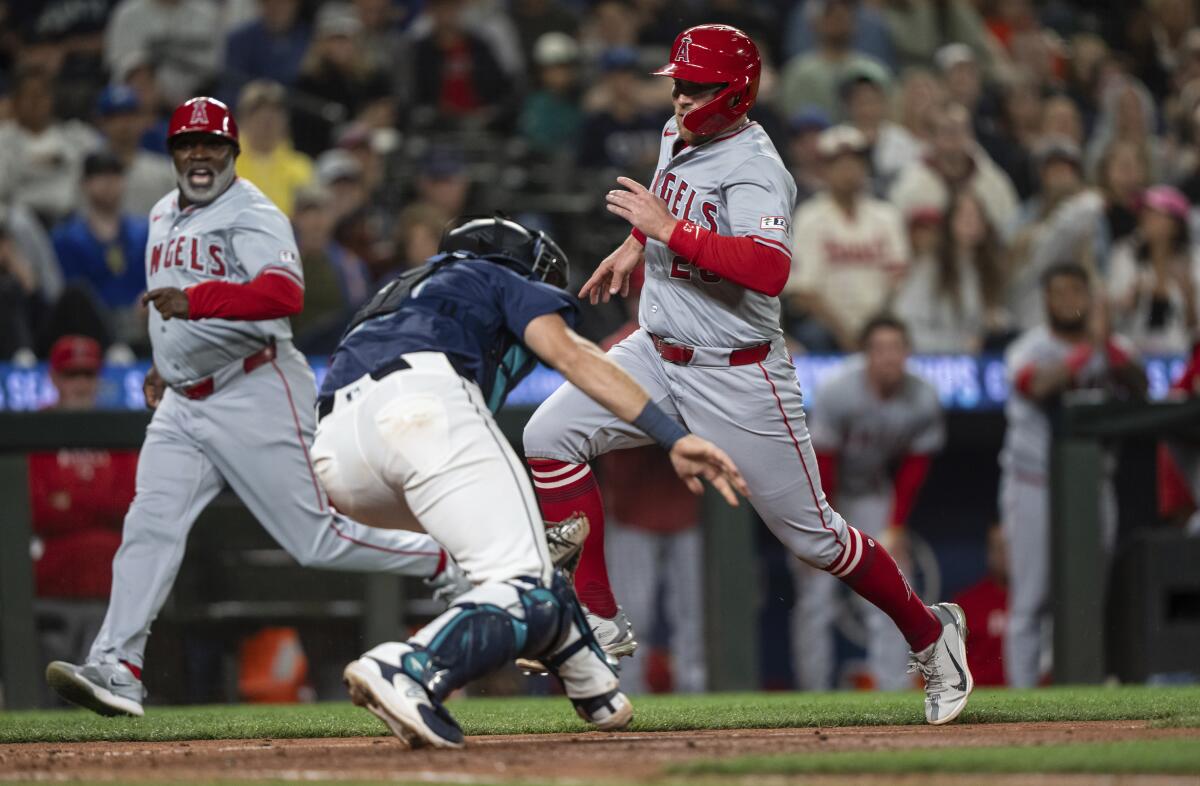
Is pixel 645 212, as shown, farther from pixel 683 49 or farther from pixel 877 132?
pixel 877 132

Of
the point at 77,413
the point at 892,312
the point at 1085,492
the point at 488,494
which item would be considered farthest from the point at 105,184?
the point at 488,494

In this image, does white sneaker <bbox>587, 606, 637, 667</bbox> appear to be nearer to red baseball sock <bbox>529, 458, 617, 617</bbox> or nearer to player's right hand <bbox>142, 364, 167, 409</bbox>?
red baseball sock <bbox>529, 458, 617, 617</bbox>

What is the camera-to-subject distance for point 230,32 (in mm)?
11539

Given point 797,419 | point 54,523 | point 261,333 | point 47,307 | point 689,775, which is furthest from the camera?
point 47,307

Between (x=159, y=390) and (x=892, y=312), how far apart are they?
14.8 ft

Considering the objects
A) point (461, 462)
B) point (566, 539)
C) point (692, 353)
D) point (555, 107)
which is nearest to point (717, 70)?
point (692, 353)

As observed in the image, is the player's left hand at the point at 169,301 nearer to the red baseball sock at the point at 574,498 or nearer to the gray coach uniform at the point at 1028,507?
the red baseball sock at the point at 574,498

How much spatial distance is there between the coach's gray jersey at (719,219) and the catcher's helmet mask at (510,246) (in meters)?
0.55

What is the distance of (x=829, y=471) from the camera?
350 inches

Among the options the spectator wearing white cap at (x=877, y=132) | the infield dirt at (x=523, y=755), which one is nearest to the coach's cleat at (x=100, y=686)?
the infield dirt at (x=523, y=755)

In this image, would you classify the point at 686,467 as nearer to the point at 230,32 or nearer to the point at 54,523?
the point at 54,523

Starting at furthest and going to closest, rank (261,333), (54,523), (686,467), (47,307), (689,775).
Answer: (47,307) < (54,523) < (261,333) < (686,467) < (689,775)

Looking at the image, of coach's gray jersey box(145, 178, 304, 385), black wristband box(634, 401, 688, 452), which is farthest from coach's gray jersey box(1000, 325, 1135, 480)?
black wristband box(634, 401, 688, 452)

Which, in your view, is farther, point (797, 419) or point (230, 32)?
point (230, 32)
